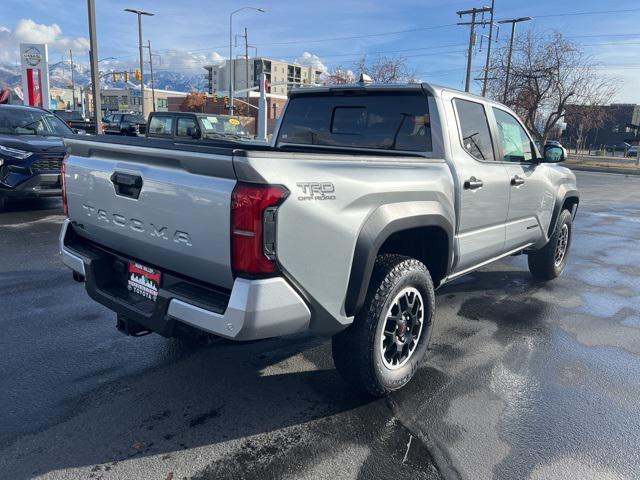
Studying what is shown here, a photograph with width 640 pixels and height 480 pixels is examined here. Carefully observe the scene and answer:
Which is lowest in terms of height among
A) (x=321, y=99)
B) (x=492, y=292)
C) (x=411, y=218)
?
(x=492, y=292)

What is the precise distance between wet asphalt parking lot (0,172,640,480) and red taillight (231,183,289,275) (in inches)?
40.9

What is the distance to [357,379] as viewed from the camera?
9.95ft

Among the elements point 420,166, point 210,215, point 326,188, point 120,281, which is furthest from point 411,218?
point 120,281

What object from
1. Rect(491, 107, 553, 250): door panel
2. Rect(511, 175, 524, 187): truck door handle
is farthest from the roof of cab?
Rect(511, 175, 524, 187): truck door handle

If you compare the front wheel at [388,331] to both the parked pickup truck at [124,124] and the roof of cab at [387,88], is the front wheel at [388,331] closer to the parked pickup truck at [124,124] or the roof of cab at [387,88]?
the roof of cab at [387,88]

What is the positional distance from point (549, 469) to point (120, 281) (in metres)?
2.61

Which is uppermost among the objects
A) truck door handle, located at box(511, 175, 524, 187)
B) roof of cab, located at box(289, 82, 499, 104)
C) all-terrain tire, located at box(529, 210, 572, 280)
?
roof of cab, located at box(289, 82, 499, 104)

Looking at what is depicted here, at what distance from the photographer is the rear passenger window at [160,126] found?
15.4m

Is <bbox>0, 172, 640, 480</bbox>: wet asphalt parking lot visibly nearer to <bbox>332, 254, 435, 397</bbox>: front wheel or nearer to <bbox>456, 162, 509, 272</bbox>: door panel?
<bbox>332, 254, 435, 397</bbox>: front wheel

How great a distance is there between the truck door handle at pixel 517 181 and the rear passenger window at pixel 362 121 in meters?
1.18

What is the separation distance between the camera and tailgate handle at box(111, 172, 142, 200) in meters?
2.72

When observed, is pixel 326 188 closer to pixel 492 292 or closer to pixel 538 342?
pixel 538 342

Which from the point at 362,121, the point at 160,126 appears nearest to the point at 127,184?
the point at 362,121

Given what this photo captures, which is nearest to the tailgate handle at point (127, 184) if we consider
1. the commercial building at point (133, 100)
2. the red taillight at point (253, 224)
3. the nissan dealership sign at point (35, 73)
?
the red taillight at point (253, 224)
